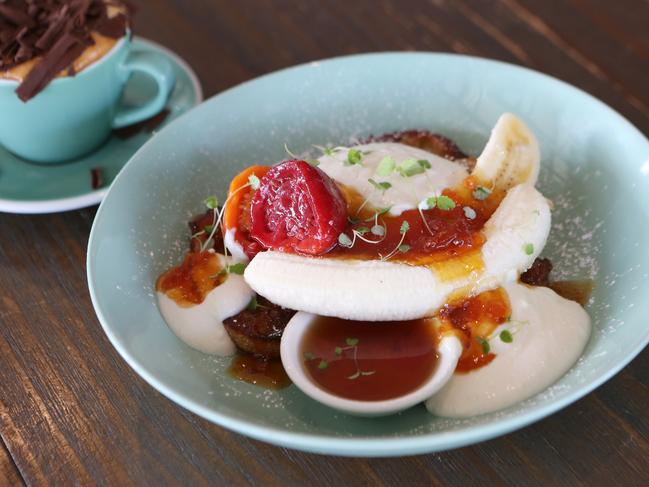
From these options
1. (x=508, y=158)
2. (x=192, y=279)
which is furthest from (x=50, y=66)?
(x=508, y=158)

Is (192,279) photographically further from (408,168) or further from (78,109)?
(78,109)

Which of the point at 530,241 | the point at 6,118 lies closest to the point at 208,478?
the point at 530,241

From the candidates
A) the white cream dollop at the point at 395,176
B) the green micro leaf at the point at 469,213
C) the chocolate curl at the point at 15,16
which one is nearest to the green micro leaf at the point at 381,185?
the white cream dollop at the point at 395,176

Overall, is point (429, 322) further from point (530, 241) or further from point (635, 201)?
point (635, 201)

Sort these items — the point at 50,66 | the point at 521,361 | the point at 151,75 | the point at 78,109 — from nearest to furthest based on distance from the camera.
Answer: the point at 521,361
the point at 50,66
the point at 78,109
the point at 151,75

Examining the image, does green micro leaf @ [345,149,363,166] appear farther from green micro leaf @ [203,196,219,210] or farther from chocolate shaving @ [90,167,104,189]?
chocolate shaving @ [90,167,104,189]
